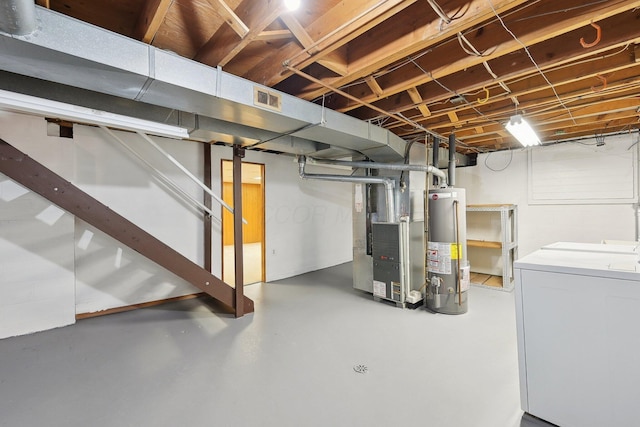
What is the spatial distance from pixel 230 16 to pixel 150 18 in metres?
0.45

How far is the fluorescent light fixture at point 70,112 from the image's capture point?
1682mm

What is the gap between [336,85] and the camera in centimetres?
228

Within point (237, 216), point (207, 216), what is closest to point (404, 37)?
point (237, 216)

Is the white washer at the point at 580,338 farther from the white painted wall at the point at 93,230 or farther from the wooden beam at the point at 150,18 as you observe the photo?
the white painted wall at the point at 93,230

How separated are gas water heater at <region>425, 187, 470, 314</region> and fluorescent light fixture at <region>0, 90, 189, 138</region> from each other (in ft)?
9.39

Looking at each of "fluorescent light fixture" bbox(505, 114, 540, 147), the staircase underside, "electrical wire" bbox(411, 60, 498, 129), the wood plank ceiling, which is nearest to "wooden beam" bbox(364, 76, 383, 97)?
the wood plank ceiling

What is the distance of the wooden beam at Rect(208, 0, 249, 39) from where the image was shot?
135 centimetres

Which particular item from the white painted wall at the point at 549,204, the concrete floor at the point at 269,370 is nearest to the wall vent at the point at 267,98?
the concrete floor at the point at 269,370

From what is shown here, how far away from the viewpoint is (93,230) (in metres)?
3.33

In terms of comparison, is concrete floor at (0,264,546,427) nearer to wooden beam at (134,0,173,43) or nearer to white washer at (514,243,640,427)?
white washer at (514,243,640,427)

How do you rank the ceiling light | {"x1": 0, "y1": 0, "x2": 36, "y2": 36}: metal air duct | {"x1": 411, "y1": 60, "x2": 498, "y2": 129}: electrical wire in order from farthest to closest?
{"x1": 411, "y1": 60, "x2": 498, "y2": 129}: electrical wire < the ceiling light < {"x1": 0, "y1": 0, "x2": 36, "y2": 36}: metal air duct

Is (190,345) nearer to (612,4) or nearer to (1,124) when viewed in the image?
(1,124)

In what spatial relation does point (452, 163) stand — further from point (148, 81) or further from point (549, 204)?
point (148, 81)

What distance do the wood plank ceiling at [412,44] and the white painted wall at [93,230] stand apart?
205 cm
